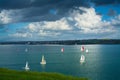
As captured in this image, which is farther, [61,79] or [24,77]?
[61,79]

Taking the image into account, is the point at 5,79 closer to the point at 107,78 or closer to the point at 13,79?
the point at 13,79

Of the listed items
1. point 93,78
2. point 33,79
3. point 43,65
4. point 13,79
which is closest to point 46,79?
point 33,79

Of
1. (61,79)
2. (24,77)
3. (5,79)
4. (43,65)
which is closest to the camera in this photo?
(5,79)

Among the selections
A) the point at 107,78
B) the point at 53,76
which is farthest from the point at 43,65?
the point at 53,76

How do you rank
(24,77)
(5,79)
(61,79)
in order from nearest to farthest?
(5,79) < (24,77) < (61,79)

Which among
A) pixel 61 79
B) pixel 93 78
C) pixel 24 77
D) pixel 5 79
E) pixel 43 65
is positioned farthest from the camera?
pixel 43 65

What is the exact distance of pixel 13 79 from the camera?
3450 centimetres

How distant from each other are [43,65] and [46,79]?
3674 inches

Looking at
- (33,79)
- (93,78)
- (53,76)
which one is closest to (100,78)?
(93,78)

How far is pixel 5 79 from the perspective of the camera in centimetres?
3434

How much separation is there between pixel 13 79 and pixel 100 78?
53639 mm

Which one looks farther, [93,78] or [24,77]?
[93,78]

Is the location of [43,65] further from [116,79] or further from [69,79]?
[69,79]

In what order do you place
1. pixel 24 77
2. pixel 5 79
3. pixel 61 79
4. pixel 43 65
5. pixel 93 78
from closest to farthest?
1. pixel 5 79
2. pixel 24 77
3. pixel 61 79
4. pixel 93 78
5. pixel 43 65
